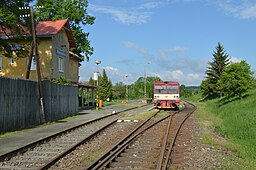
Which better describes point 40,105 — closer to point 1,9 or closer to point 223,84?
point 1,9

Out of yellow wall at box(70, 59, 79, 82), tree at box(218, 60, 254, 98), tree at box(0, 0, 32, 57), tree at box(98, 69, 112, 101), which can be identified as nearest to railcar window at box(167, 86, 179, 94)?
tree at box(218, 60, 254, 98)

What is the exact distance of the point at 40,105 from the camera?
1797 centimetres

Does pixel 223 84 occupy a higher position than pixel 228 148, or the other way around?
pixel 223 84

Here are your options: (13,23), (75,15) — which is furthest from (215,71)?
(13,23)

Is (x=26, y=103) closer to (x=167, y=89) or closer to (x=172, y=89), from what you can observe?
(x=167, y=89)

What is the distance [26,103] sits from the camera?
16391 mm

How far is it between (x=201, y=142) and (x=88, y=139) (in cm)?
418

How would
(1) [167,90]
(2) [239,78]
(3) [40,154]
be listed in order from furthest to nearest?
(1) [167,90]
(2) [239,78]
(3) [40,154]

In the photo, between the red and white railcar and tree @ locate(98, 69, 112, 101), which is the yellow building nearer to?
the red and white railcar

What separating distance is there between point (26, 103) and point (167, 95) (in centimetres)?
1712

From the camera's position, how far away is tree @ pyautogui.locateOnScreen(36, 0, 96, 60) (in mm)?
45688

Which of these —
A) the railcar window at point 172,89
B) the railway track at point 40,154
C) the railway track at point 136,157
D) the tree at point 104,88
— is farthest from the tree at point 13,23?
the tree at point 104,88

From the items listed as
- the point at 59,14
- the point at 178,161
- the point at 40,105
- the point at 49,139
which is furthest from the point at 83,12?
the point at 178,161

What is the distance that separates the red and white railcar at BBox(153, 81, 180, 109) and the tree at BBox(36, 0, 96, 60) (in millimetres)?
19745
